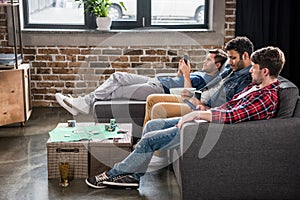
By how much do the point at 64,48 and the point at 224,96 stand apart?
266 centimetres

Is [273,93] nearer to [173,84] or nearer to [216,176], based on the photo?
[216,176]

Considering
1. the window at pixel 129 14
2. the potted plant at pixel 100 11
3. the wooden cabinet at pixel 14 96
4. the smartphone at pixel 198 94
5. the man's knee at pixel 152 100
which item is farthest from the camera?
the window at pixel 129 14

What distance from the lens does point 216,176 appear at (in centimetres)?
319

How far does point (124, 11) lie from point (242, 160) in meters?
3.35

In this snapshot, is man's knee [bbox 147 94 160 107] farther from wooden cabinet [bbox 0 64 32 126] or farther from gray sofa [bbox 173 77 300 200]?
wooden cabinet [bbox 0 64 32 126]

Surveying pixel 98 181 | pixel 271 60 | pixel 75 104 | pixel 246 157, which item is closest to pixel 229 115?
pixel 246 157

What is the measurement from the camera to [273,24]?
5660mm

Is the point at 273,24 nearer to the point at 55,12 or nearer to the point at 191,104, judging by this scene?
the point at 191,104

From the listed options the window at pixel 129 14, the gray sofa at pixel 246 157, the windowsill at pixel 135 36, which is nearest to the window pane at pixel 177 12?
the window at pixel 129 14

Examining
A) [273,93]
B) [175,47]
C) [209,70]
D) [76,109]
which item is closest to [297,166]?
[273,93]

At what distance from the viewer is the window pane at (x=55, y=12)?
602 cm

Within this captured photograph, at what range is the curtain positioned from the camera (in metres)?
5.59

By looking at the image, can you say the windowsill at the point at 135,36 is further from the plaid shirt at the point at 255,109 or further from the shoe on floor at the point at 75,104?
the plaid shirt at the point at 255,109

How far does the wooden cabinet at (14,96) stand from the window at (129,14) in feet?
3.46
